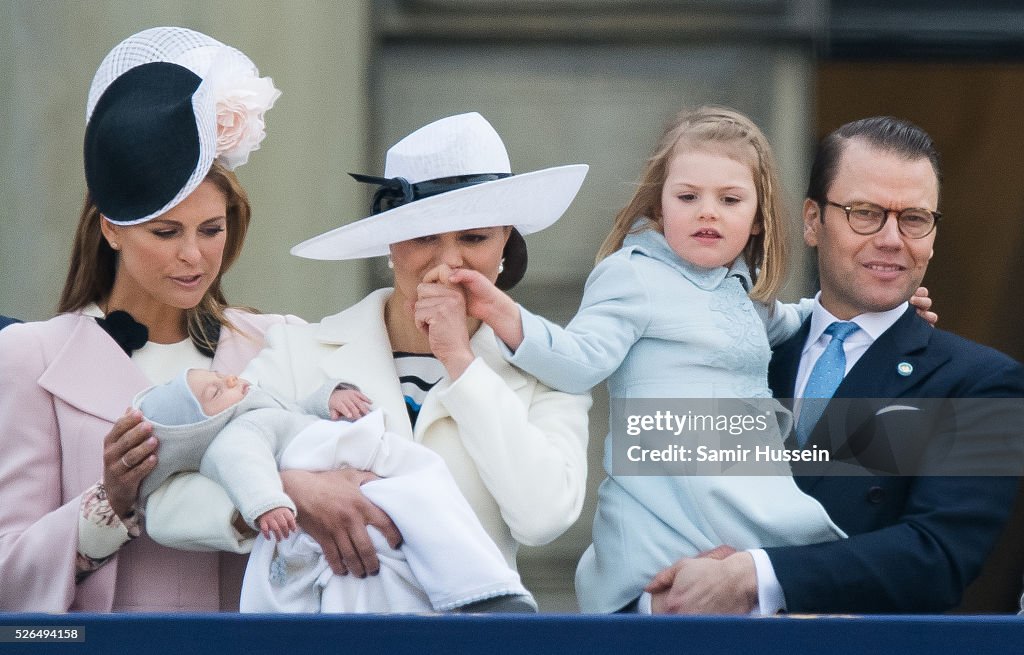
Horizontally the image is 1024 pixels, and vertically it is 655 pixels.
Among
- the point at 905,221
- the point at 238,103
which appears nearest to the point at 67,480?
the point at 238,103

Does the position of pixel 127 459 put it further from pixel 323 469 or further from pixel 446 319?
pixel 446 319

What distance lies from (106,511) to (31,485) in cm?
20

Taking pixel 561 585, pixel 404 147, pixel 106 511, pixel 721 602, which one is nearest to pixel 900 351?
pixel 721 602

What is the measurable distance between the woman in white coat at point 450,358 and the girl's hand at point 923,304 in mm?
753

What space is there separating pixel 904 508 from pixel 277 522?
1.33m

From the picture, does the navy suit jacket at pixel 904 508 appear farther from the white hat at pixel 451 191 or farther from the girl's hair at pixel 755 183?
the white hat at pixel 451 191

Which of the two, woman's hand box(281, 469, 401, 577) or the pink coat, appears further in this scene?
the pink coat

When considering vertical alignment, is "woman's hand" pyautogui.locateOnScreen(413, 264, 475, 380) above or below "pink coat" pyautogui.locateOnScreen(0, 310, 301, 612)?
above

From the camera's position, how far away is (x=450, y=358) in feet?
10.8

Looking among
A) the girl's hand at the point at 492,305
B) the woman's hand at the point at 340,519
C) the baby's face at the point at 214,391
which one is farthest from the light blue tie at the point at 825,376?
the baby's face at the point at 214,391

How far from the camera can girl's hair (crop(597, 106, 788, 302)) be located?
130 inches

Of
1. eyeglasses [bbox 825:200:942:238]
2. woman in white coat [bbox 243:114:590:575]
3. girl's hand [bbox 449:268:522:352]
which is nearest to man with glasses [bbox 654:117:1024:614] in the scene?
eyeglasses [bbox 825:200:942:238]

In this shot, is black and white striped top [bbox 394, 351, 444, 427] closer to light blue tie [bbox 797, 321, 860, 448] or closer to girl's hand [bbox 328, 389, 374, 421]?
girl's hand [bbox 328, 389, 374, 421]

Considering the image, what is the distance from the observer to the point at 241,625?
3285 mm
